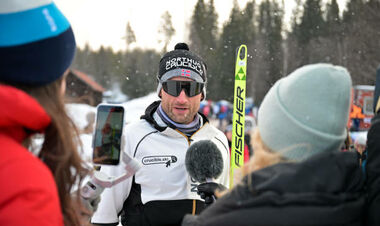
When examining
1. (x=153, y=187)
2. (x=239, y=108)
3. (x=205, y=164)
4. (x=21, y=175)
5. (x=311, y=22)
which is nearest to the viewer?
(x=21, y=175)

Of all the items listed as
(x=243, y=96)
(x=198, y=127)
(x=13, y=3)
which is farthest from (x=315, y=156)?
(x=243, y=96)

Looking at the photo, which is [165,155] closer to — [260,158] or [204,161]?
[204,161]

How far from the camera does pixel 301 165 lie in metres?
1.05

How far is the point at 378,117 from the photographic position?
119 cm

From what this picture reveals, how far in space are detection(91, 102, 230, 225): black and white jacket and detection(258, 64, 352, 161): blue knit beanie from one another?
50.3 inches

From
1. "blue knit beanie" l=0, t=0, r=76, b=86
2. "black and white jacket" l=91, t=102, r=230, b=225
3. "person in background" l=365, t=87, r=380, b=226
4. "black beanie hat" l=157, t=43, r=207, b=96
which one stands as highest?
"blue knit beanie" l=0, t=0, r=76, b=86

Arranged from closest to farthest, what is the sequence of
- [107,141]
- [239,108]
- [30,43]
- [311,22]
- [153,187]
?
→ 1. [30,43]
2. [107,141]
3. [153,187]
4. [239,108]
5. [311,22]

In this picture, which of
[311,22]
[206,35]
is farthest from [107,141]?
[311,22]

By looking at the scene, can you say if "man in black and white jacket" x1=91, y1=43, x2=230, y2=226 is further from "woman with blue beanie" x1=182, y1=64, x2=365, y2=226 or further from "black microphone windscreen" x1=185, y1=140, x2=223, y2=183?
"woman with blue beanie" x1=182, y1=64, x2=365, y2=226

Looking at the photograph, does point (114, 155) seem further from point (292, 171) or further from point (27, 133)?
point (292, 171)

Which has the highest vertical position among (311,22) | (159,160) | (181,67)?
(311,22)

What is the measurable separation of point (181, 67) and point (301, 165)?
5.51 feet

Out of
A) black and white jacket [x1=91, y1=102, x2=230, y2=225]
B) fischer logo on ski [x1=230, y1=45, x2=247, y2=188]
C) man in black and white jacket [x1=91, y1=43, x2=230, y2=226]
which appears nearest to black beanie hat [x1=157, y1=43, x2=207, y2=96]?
man in black and white jacket [x1=91, y1=43, x2=230, y2=226]

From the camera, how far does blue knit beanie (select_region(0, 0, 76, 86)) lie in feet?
3.52
